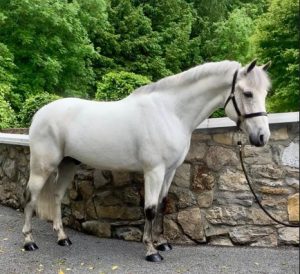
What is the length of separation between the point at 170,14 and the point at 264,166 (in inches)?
643

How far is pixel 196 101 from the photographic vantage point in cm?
381

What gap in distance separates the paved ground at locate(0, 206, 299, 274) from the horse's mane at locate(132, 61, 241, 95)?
1.44 meters

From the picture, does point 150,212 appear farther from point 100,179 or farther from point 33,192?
point 33,192

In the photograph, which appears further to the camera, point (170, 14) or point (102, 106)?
point (170, 14)

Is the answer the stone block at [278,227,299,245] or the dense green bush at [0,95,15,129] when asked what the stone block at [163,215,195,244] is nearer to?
the stone block at [278,227,299,245]

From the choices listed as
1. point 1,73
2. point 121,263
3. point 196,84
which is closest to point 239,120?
point 196,84

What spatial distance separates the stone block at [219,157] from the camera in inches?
165

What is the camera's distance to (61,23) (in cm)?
1356

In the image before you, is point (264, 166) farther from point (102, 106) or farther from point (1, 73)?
point (1, 73)

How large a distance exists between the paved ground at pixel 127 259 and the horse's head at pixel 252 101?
1.06 m

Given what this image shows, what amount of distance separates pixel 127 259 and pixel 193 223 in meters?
0.73

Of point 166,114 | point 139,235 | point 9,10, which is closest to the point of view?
point 166,114

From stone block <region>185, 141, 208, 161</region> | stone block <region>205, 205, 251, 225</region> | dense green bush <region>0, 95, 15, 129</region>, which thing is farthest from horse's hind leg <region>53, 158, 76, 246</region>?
dense green bush <region>0, 95, 15, 129</region>

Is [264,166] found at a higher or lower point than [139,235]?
higher
